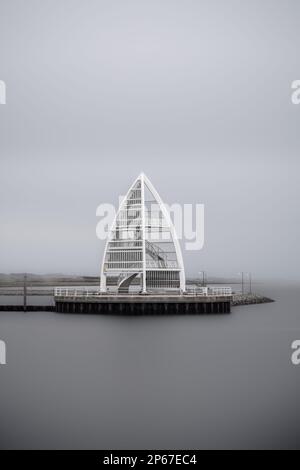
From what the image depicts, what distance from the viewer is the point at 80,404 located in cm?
4150

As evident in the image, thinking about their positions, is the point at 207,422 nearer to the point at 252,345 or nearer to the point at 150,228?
the point at 252,345

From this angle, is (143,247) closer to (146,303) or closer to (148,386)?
(146,303)

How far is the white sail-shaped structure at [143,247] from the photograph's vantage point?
281 ft

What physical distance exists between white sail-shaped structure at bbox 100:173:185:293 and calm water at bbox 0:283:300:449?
29.8 ft

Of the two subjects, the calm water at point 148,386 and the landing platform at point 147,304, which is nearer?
the calm water at point 148,386

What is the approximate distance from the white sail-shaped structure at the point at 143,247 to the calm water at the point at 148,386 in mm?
9070

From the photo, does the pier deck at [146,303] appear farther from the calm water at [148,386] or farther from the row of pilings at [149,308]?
the calm water at [148,386]

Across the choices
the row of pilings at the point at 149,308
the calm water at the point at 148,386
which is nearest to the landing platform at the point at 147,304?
the row of pilings at the point at 149,308

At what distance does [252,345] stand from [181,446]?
31459 millimetres

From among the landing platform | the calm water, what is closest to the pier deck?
the landing platform

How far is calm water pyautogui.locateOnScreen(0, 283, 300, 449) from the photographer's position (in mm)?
35781

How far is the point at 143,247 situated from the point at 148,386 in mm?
38523

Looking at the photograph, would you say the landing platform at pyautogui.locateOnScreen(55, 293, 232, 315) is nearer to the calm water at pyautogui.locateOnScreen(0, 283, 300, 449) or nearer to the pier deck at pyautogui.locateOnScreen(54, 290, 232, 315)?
the pier deck at pyautogui.locateOnScreen(54, 290, 232, 315)
